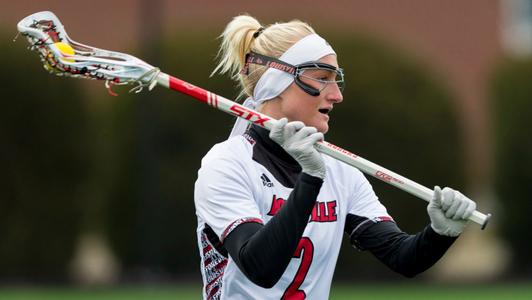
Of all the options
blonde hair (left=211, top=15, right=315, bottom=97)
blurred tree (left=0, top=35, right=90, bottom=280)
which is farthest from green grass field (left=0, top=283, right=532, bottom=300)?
blonde hair (left=211, top=15, right=315, bottom=97)

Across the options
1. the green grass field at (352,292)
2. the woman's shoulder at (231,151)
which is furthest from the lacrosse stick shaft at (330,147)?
the green grass field at (352,292)

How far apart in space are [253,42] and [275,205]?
2.68 feet

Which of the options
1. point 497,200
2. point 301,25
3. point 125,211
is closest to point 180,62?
point 125,211

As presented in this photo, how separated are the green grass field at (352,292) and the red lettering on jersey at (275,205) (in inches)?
353

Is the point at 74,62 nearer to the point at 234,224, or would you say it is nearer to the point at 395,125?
the point at 234,224

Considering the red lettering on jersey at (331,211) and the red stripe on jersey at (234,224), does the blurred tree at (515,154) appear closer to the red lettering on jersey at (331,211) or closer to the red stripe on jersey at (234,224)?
the red lettering on jersey at (331,211)

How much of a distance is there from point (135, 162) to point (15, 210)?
190 cm

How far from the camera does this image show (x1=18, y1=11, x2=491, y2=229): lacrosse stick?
4.88 m

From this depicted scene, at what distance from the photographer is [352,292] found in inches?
596

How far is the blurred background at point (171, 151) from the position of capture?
56.0ft

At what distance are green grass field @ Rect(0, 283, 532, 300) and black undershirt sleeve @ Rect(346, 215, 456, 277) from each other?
28.0ft

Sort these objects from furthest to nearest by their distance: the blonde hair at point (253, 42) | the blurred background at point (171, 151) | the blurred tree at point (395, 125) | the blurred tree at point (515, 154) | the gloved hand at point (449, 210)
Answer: the blurred tree at point (515, 154), the blurred tree at point (395, 125), the blurred background at point (171, 151), the blonde hair at point (253, 42), the gloved hand at point (449, 210)

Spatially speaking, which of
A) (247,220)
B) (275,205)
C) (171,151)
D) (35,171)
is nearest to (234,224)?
(247,220)

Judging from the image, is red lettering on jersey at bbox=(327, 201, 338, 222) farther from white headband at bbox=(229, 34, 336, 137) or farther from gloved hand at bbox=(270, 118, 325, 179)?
white headband at bbox=(229, 34, 336, 137)
